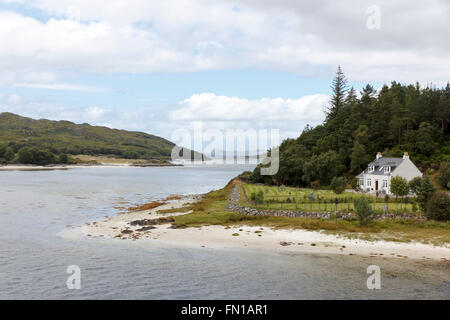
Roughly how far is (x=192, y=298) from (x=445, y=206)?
102ft

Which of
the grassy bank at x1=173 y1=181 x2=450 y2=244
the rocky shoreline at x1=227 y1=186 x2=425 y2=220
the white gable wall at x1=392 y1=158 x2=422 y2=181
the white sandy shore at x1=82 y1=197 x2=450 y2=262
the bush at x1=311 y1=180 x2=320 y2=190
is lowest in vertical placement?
the white sandy shore at x1=82 y1=197 x2=450 y2=262

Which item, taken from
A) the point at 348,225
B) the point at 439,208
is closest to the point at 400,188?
the point at 439,208

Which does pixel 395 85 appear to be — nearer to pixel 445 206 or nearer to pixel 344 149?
pixel 344 149

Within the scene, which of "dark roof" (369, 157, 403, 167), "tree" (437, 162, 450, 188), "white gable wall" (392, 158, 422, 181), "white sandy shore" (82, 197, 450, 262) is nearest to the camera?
"white sandy shore" (82, 197, 450, 262)

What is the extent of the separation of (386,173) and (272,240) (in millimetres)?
35826

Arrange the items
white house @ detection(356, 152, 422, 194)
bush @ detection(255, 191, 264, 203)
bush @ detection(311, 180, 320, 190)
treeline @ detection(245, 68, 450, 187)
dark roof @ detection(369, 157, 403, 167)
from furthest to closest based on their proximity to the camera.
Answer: treeline @ detection(245, 68, 450, 187) → bush @ detection(311, 180, 320, 190) → dark roof @ detection(369, 157, 403, 167) → white house @ detection(356, 152, 422, 194) → bush @ detection(255, 191, 264, 203)

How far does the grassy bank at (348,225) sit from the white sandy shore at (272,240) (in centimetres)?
152

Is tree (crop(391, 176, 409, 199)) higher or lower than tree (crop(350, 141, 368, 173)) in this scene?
lower

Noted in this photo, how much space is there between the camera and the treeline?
84062 mm

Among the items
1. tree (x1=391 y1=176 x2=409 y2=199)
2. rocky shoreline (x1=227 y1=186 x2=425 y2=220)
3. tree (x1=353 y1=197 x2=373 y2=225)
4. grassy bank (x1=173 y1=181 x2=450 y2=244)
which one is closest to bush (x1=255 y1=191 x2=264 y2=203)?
rocky shoreline (x1=227 y1=186 x2=425 y2=220)

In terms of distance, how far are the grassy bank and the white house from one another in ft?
78.5

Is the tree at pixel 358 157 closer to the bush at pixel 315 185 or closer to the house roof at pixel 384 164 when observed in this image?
the house roof at pixel 384 164

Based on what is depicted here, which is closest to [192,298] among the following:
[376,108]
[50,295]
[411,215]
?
[50,295]

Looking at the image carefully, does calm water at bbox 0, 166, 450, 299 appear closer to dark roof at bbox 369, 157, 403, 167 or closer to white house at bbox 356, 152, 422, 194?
white house at bbox 356, 152, 422, 194
